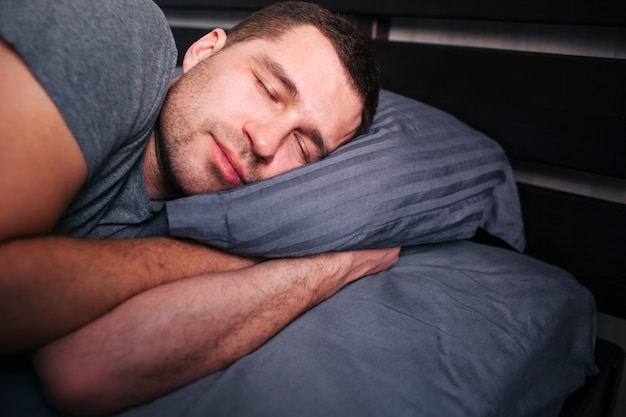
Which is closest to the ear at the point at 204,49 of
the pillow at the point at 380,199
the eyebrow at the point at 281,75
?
the eyebrow at the point at 281,75

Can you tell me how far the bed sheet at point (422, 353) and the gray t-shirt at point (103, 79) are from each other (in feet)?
1.18

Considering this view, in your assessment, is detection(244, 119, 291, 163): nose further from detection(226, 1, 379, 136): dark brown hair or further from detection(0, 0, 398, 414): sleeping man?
detection(226, 1, 379, 136): dark brown hair

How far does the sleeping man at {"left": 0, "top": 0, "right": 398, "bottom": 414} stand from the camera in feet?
2.25

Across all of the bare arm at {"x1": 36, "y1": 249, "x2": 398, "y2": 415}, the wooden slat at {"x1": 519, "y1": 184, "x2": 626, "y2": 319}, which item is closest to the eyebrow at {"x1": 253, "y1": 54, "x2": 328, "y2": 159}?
the bare arm at {"x1": 36, "y1": 249, "x2": 398, "y2": 415}

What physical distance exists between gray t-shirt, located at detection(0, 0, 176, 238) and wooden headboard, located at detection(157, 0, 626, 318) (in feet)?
2.70

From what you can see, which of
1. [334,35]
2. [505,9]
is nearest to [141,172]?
[334,35]

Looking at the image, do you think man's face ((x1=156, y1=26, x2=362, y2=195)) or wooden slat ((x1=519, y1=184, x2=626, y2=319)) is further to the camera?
wooden slat ((x1=519, y1=184, x2=626, y2=319))

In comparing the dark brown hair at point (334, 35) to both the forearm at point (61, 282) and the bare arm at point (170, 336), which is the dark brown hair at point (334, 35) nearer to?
the bare arm at point (170, 336)

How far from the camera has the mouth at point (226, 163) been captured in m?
1.00

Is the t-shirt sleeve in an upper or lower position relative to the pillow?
upper

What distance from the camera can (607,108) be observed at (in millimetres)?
1206

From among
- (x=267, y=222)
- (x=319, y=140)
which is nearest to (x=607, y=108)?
(x=319, y=140)

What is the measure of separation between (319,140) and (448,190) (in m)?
0.33

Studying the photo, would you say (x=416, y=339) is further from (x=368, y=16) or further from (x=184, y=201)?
(x=368, y=16)
